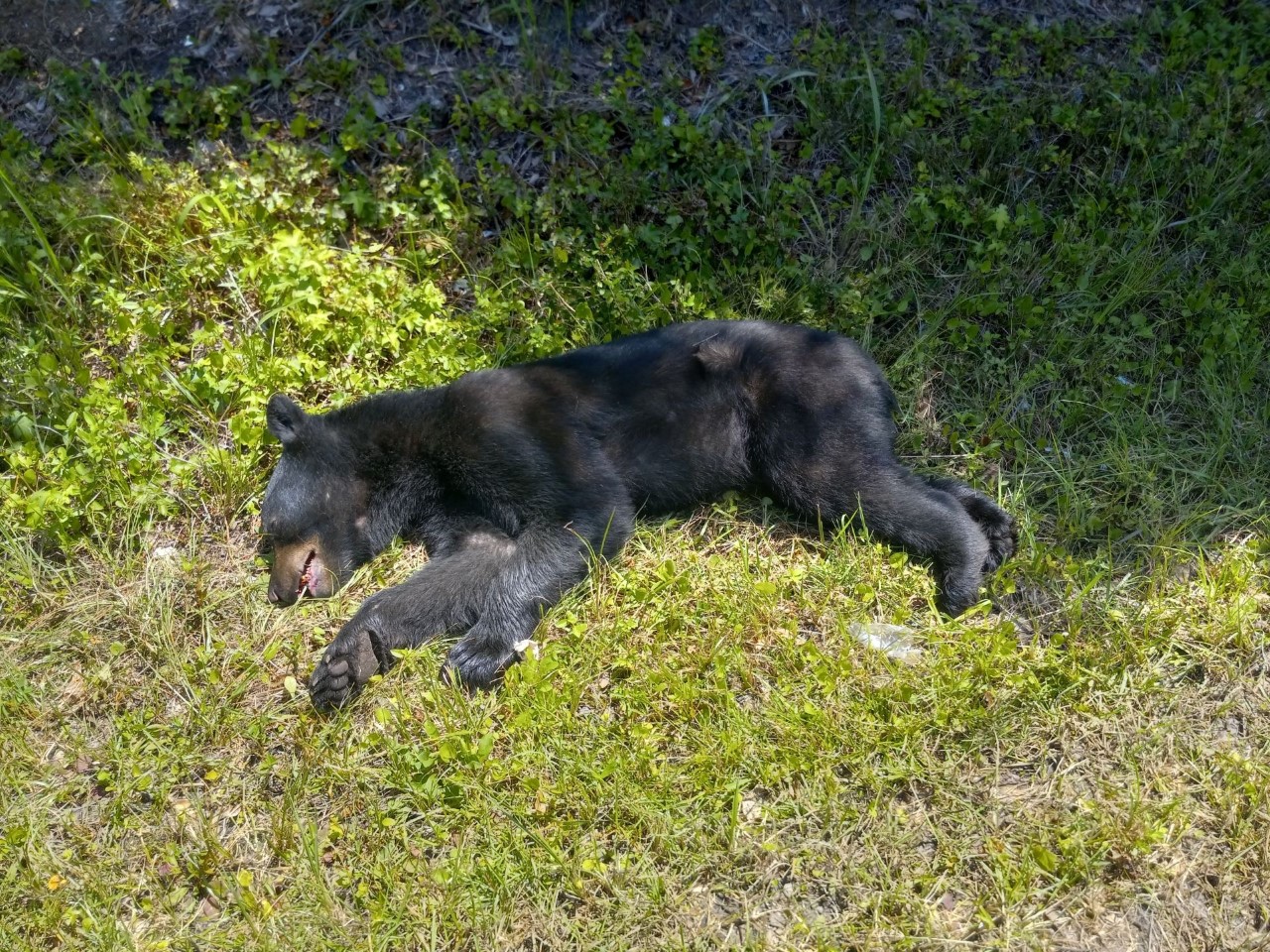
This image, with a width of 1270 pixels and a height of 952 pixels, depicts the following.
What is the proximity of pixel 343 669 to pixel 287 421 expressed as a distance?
47.6 inches

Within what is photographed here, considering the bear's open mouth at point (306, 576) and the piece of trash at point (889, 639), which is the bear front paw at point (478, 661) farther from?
the piece of trash at point (889, 639)

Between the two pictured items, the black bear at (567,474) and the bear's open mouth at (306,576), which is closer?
the black bear at (567,474)

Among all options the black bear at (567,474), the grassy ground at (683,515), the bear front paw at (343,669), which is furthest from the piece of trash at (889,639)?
the bear front paw at (343,669)

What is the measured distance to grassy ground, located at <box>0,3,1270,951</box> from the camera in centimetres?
365

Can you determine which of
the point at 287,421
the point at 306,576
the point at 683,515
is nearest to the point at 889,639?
the point at 683,515

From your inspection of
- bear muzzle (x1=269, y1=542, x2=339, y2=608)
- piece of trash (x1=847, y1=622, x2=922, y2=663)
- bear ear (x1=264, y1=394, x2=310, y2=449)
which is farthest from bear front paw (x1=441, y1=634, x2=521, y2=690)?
piece of trash (x1=847, y1=622, x2=922, y2=663)

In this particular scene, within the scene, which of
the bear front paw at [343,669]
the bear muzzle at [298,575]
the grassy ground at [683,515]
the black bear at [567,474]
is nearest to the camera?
the grassy ground at [683,515]

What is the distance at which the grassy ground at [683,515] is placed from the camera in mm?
3646

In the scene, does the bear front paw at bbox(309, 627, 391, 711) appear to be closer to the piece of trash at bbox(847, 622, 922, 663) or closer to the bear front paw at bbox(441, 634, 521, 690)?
the bear front paw at bbox(441, 634, 521, 690)

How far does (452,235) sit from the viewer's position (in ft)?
18.0

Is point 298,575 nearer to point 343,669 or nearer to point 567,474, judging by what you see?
point 343,669

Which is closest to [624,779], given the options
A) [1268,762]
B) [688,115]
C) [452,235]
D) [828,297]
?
[1268,762]

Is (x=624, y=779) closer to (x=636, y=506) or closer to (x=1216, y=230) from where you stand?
(x=636, y=506)

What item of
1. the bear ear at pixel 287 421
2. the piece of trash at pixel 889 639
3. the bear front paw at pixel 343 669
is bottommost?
the bear front paw at pixel 343 669
